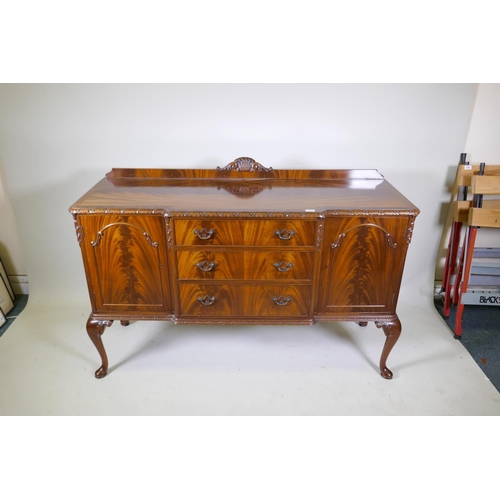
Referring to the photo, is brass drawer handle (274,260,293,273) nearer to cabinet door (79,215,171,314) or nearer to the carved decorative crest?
cabinet door (79,215,171,314)

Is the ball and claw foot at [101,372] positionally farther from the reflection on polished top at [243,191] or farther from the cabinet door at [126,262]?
the reflection on polished top at [243,191]

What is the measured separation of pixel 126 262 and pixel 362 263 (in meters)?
1.17

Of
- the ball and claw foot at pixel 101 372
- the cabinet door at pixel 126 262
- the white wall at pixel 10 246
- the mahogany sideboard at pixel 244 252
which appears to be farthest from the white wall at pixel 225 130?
the ball and claw foot at pixel 101 372

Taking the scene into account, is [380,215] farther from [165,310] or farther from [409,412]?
[165,310]

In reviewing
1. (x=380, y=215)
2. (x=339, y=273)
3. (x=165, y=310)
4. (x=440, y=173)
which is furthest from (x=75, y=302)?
(x=440, y=173)

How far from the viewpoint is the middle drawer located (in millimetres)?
1801

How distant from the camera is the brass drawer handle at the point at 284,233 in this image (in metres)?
1.74

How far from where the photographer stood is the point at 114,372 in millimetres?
2164

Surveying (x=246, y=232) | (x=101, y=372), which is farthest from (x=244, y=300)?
(x=101, y=372)

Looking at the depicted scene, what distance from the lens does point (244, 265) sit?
1827mm

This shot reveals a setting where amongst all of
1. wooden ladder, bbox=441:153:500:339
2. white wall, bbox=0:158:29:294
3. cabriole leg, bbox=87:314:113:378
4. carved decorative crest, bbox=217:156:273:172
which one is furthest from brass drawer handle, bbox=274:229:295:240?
white wall, bbox=0:158:29:294

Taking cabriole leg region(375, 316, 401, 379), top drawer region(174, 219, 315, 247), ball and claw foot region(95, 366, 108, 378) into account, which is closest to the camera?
top drawer region(174, 219, 315, 247)

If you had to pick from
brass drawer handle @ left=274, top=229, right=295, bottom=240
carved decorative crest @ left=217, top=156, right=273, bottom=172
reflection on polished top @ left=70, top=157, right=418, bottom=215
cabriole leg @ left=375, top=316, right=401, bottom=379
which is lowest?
cabriole leg @ left=375, top=316, right=401, bottom=379

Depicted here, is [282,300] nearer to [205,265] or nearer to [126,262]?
[205,265]
